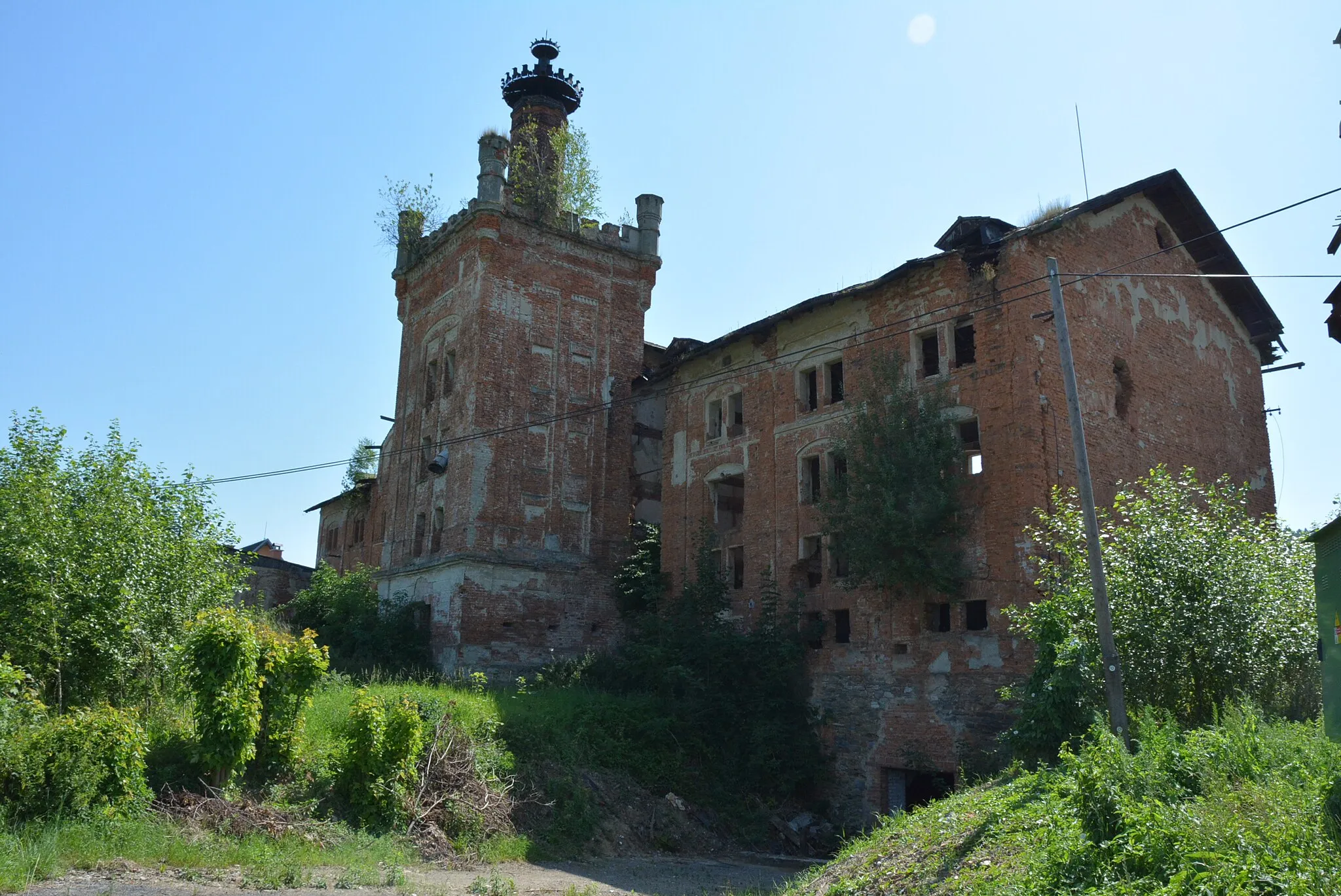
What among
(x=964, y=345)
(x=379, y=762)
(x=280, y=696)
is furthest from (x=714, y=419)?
(x=280, y=696)

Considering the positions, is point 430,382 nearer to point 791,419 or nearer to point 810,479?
point 791,419

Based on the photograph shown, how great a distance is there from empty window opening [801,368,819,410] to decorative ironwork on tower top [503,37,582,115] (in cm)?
1325

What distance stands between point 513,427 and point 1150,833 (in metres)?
19.7

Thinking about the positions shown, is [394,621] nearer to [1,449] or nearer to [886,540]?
[1,449]

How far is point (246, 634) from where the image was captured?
48.4 ft

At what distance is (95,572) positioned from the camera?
15.9 m

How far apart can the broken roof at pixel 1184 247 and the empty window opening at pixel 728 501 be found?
3.27m

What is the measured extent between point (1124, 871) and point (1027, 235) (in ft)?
44.9

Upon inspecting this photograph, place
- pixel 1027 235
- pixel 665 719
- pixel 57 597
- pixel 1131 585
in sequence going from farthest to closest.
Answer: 1. pixel 665 719
2. pixel 1027 235
3. pixel 57 597
4. pixel 1131 585

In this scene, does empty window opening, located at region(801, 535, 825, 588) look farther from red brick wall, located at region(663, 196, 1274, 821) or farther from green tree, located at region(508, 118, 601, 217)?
green tree, located at region(508, 118, 601, 217)

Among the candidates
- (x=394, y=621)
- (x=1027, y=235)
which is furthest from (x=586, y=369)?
(x=1027, y=235)

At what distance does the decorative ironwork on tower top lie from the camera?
3095 cm

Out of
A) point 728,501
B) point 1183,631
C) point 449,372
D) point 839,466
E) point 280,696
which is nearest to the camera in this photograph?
point 1183,631

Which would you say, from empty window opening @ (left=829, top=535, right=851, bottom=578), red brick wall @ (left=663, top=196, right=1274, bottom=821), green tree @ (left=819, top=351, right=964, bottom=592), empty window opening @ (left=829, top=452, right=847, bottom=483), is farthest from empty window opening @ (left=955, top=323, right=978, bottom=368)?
empty window opening @ (left=829, top=535, right=851, bottom=578)
